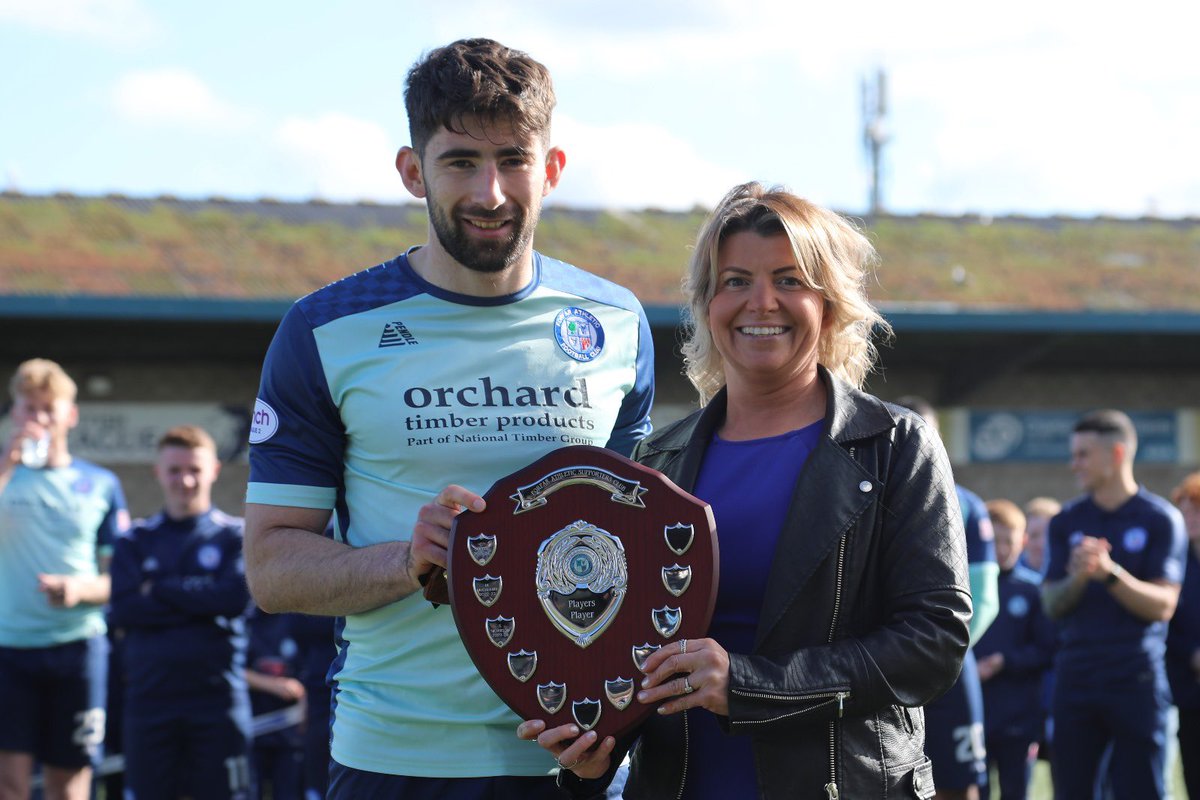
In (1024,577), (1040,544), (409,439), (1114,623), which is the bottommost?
(1114,623)

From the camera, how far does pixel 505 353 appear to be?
106 inches

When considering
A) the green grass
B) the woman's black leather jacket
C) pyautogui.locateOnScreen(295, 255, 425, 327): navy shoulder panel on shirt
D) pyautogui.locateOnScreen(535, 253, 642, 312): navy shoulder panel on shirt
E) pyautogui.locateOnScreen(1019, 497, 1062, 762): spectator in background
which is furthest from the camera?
the green grass

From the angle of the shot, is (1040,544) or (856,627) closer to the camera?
(856,627)

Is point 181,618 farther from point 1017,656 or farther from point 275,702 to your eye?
point 1017,656

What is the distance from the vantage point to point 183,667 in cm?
652

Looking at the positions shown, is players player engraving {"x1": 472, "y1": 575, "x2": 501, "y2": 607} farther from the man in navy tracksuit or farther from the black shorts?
the black shorts

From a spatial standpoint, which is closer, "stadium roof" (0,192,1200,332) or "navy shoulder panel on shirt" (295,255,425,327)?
"navy shoulder panel on shirt" (295,255,425,327)

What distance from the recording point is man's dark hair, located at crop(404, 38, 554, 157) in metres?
2.57

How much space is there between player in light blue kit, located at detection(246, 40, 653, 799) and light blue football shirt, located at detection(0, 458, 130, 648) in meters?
4.49

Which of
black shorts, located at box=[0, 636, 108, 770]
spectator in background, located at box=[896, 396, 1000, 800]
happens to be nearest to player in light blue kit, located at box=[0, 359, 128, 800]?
black shorts, located at box=[0, 636, 108, 770]

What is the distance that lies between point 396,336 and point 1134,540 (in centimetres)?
510

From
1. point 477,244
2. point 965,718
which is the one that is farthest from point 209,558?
point 477,244

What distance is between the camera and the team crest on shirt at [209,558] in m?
6.63

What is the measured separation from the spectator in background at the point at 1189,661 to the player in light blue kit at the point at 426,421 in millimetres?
5383
